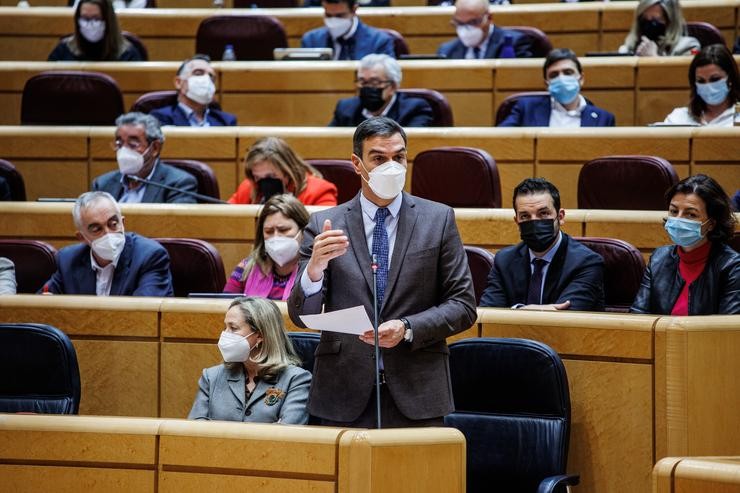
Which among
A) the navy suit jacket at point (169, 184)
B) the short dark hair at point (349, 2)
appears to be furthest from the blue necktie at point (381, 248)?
the short dark hair at point (349, 2)

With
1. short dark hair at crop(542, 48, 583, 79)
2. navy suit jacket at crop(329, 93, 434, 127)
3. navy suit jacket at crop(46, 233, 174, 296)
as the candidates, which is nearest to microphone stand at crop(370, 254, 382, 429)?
navy suit jacket at crop(46, 233, 174, 296)

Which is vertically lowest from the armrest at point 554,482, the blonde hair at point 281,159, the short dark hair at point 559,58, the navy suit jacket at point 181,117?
the armrest at point 554,482

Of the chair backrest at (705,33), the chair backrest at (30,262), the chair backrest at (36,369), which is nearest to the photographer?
the chair backrest at (36,369)

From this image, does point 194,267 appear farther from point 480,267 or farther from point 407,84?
point 407,84

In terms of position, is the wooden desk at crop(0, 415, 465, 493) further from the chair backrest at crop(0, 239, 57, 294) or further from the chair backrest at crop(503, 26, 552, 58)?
the chair backrest at crop(503, 26, 552, 58)

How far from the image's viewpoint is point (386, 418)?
74.2 inches

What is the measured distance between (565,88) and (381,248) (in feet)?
6.42

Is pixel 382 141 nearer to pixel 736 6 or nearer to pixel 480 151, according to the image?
pixel 480 151

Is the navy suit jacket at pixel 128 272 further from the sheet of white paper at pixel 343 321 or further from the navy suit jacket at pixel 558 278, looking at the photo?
the sheet of white paper at pixel 343 321

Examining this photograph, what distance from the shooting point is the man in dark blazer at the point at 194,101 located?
4000 mm

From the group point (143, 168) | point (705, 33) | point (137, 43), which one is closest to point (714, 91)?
point (705, 33)

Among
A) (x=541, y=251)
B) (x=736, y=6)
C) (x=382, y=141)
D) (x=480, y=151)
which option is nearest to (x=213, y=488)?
(x=382, y=141)

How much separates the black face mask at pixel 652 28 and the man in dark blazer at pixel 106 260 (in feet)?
6.94

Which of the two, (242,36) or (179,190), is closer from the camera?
(179,190)
